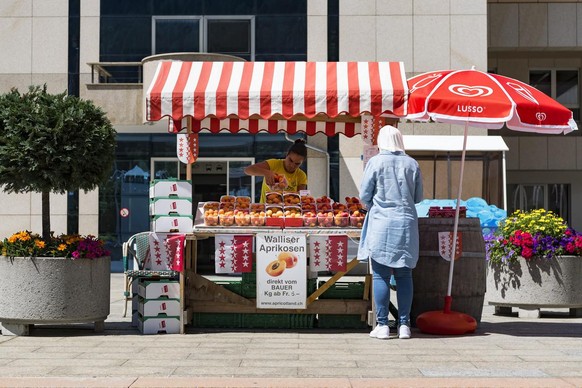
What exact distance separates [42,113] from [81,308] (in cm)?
190

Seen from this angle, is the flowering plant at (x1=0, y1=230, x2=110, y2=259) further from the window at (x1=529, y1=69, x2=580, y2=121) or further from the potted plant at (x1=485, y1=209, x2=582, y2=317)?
the window at (x1=529, y1=69, x2=580, y2=121)

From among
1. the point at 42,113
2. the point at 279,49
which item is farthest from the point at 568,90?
the point at 42,113

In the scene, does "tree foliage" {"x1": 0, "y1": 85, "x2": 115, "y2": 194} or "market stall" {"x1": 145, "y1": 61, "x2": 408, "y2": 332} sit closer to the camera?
"tree foliage" {"x1": 0, "y1": 85, "x2": 115, "y2": 194}

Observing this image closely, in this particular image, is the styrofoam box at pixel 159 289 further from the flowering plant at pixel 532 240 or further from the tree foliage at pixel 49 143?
the flowering plant at pixel 532 240

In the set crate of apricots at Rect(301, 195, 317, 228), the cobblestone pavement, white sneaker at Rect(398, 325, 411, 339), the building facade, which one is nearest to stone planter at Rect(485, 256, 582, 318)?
the cobblestone pavement

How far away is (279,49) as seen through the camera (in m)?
19.9

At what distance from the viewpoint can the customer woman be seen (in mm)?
8219

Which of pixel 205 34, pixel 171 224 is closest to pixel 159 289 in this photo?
pixel 171 224

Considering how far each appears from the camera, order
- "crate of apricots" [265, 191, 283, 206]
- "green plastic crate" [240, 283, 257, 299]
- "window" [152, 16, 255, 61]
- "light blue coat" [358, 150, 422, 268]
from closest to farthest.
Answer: "light blue coat" [358, 150, 422, 268] → "green plastic crate" [240, 283, 257, 299] → "crate of apricots" [265, 191, 283, 206] → "window" [152, 16, 255, 61]

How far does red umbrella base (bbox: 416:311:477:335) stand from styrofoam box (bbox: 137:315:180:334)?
2.41 metres

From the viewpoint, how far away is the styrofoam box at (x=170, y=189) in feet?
28.6

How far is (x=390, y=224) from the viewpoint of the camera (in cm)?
822

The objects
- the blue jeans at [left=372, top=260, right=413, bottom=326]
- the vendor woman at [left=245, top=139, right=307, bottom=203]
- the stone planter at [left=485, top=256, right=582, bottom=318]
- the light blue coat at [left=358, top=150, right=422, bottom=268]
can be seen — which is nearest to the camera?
the light blue coat at [left=358, top=150, right=422, bottom=268]

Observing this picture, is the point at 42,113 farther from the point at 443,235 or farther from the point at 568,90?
the point at 568,90
